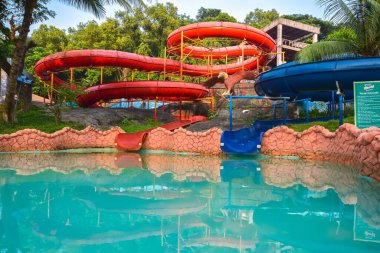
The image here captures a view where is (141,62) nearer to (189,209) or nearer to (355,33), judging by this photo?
(355,33)

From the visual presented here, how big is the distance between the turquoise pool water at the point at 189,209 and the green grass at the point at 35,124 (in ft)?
14.9

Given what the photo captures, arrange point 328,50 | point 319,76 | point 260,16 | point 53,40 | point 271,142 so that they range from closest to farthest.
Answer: point 319,76
point 271,142
point 328,50
point 53,40
point 260,16

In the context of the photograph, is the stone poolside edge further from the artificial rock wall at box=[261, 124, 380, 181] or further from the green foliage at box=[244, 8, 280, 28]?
the green foliage at box=[244, 8, 280, 28]

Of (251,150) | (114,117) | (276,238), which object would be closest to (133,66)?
(114,117)

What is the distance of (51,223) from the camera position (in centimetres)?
364

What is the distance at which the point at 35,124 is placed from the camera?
12711 mm

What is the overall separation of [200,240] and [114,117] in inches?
476

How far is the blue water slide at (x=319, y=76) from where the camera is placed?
8820mm

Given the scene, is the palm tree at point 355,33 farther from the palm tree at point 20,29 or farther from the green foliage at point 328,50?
the palm tree at point 20,29

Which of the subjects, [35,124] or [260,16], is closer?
[35,124]

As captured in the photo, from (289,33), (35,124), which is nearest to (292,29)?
(289,33)

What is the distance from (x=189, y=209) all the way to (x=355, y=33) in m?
8.76

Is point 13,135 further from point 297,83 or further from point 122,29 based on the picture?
point 122,29

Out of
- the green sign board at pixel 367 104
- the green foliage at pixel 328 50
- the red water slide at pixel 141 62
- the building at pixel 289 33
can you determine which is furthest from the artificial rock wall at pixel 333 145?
the building at pixel 289 33
